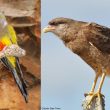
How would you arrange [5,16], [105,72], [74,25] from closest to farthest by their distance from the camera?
[105,72], [74,25], [5,16]

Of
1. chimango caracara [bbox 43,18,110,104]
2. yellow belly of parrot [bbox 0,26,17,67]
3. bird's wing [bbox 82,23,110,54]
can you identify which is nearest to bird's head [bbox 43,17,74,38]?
chimango caracara [bbox 43,18,110,104]

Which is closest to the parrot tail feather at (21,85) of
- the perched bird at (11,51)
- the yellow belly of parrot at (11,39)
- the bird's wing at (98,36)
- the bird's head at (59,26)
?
the yellow belly of parrot at (11,39)

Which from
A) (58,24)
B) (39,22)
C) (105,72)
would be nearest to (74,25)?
(58,24)

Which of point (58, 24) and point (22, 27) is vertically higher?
point (58, 24)

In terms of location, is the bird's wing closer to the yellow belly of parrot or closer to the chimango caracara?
the chimango caracara

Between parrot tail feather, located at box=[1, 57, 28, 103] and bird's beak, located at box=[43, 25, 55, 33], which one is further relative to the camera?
parrot tail feather, located at box=[1, 57, 28, 103]

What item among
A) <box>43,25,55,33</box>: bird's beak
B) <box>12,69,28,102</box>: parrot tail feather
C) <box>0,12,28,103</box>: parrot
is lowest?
<box>12,69,28,102</box>: parrot tail feather

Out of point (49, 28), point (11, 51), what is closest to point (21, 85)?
point (11, 51)

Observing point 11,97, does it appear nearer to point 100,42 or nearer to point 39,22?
point 39,22
